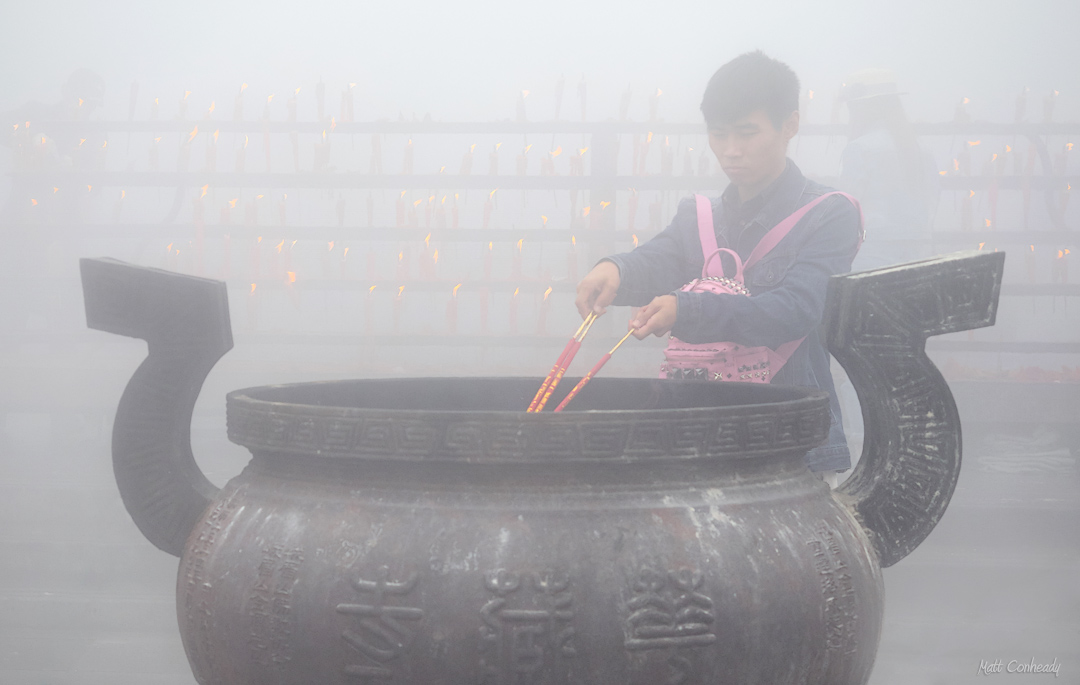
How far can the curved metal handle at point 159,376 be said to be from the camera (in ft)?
4.32

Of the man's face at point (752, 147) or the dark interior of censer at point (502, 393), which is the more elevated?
the man's face at point (752, 147)

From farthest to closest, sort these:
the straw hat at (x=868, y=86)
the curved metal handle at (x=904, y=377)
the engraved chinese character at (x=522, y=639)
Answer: the straw hat at (x=868, y=86)
the curved metal handle at (x=904, y=377)
the engraved chinese character at (x=522, y=639)

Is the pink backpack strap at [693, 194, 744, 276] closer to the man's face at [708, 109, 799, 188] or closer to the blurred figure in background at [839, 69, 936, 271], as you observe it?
the man's face at [708, 109, 799, 188]

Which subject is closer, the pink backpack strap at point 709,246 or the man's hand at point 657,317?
the man's hand at point 657,317

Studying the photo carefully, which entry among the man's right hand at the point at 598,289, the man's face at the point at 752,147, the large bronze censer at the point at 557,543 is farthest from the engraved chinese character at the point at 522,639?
the man's face at the point at 752,147

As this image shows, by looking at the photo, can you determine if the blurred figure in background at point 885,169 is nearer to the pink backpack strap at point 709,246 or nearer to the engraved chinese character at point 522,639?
the pink backpack strap at point 709,246

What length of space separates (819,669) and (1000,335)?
5183mm

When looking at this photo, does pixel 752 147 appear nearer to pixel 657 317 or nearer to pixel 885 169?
pixel 657 317

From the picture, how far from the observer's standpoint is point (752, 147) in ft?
5.25

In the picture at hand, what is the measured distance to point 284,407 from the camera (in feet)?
3.51

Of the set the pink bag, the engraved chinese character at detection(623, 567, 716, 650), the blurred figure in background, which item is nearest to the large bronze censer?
the engraved chinese character at detection(623, 567, 716, 650)

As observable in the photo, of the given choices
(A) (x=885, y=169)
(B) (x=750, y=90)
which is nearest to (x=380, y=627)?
(B) (x=750, y=90)

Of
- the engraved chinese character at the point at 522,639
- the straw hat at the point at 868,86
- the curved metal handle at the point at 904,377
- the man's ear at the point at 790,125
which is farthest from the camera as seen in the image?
the straw hat at the point at 868,86

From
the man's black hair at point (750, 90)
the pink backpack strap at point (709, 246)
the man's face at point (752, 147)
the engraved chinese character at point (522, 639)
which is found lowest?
the engraved chinese character at point (522, 639)
